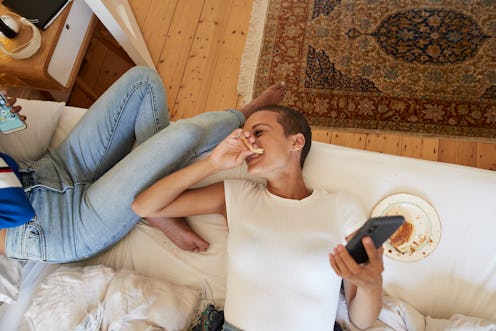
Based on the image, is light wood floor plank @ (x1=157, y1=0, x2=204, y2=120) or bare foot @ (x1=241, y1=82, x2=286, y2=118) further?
light wood floor plank @ (x1=157, y1=0, x2=204, y2=120)

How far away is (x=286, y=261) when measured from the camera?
114 centimetres

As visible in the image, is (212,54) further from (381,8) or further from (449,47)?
(449,47)

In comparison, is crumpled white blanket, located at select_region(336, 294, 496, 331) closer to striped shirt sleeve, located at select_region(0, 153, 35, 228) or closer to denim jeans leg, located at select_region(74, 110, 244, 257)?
denim jeans leg, located at select_region(74, 110, 244, 257)

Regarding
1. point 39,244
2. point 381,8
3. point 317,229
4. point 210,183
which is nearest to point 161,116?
point 210,183

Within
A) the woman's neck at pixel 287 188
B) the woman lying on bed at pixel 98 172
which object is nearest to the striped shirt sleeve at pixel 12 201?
the woman lying on bed at pixel 98 172

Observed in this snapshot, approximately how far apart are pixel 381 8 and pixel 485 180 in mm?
1249

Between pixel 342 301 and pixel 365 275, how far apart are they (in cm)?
36

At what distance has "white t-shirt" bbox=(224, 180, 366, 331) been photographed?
1.12 metres

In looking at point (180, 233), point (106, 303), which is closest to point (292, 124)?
point (180, 233)

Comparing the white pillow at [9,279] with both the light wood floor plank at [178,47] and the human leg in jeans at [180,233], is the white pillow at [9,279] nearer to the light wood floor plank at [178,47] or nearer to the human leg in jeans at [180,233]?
the human leg in jeans at [180,233]

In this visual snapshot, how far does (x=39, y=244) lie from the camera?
124cm

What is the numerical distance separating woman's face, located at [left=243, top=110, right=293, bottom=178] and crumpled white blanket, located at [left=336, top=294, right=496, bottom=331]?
0.49 metres

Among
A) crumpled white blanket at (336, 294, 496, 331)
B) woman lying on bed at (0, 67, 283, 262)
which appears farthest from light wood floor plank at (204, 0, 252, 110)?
crumpled white blanket at (336, 294, 496, 331)

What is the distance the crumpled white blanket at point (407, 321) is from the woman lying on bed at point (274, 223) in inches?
3.2
